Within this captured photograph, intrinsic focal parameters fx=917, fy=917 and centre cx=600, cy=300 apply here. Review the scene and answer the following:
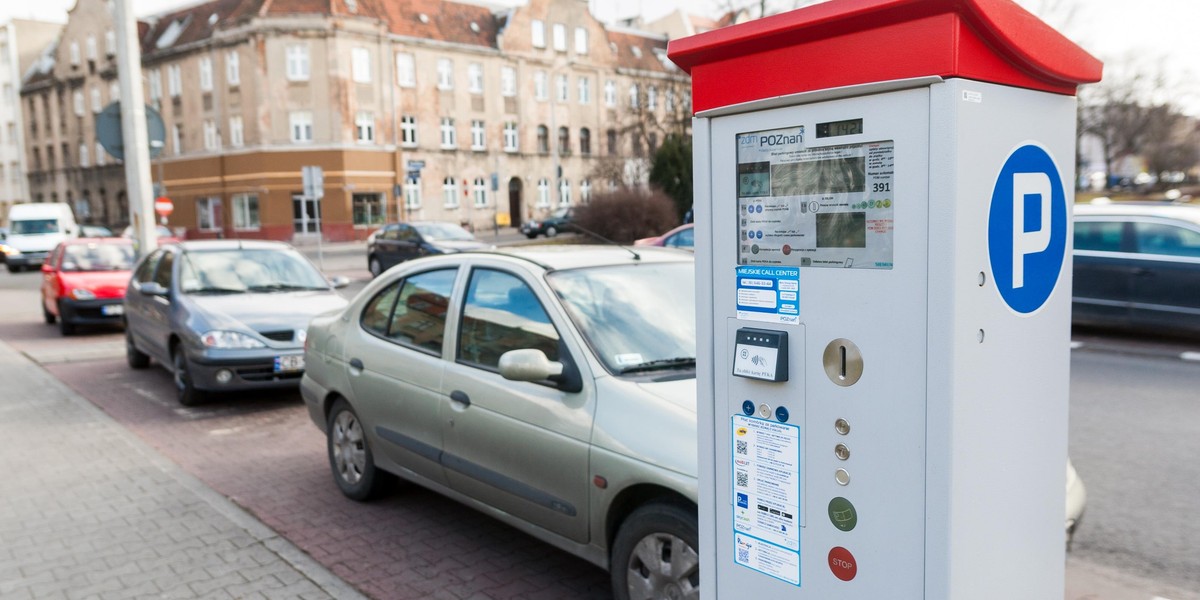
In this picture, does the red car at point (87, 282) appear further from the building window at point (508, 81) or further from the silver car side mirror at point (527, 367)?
the building window at point (508, 81)

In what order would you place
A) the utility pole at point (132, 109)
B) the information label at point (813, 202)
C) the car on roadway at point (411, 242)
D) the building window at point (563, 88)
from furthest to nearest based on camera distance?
1. the building window at point (563, 88)
2. the car on roadway at point (411, 242)
3. the utility pole at point (132, 109)
4. the information label at point (813, 202)

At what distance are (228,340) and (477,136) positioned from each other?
46.5 meters

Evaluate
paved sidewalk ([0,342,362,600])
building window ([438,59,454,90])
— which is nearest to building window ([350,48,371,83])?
building window ([438,59,454,90])

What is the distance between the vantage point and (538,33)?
→ 185 ft

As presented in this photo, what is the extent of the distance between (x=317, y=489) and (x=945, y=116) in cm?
519

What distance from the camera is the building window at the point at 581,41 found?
58281mm

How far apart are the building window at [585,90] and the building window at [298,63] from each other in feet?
60.0

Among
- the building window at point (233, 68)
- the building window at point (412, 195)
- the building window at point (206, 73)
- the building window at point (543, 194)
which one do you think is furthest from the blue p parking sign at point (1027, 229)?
the building window at point (543, 194)

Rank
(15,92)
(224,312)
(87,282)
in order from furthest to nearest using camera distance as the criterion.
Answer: (15,92), (87,282), (224,312)

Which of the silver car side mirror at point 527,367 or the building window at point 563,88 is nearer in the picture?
the silver car side mirror at point 527,367

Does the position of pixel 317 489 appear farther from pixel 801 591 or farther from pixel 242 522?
pixel 801 591

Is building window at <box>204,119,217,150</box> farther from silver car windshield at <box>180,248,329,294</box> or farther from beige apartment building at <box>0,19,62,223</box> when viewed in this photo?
silver car windshield at <box>180,248,329,294</box>

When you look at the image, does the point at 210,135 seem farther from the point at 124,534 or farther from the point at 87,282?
the point at 124,534

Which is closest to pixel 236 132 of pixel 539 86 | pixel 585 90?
pixel 539 86
